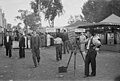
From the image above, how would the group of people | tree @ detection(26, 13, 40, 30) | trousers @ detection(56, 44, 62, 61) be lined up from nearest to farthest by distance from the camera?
1. the group of people
2. trousers @ detection(56, 44, 62, 61)
3. tree @ detection(26, 13, 40, 30)

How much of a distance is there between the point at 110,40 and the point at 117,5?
22.7 meters

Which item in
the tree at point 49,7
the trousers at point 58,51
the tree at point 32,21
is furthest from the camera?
the tree at point 32,21

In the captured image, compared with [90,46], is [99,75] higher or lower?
lower

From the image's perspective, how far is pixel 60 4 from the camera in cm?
5250

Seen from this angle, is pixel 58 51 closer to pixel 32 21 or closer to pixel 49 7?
pixel 49 7

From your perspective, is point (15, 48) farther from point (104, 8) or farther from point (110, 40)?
point (104, 8)

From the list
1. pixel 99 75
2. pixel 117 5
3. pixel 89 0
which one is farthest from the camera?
pixel 89 0

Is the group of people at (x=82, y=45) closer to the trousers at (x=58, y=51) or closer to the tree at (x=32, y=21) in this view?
the trousers at (x=58, y=51)

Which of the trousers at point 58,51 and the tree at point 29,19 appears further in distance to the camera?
the tree at point 29,19

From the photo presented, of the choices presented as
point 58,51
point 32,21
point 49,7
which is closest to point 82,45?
point 58,51

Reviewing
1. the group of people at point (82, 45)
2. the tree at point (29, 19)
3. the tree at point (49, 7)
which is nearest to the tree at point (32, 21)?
the tree at point (29, 19)

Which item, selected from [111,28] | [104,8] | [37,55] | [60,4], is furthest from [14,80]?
[60,4]

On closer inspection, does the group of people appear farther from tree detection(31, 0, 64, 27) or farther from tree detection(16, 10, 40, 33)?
tree detection(16, 10, 40, 33)

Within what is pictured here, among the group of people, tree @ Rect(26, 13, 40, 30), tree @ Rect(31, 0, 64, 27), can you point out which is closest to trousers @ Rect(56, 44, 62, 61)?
the group of people
